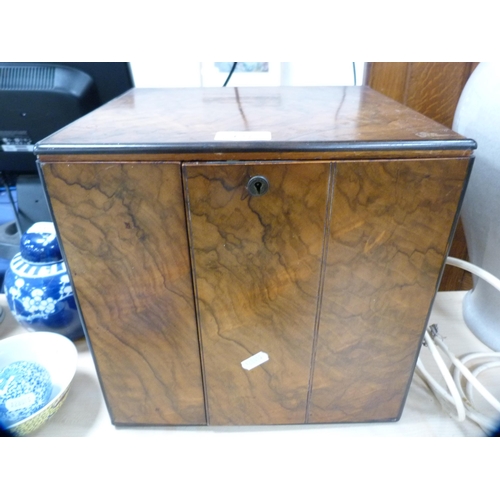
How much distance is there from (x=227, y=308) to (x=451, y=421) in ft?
1.14

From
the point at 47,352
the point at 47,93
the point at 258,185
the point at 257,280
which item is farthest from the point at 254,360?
the point at 47,93

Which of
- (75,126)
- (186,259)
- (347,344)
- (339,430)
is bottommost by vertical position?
(339,430)

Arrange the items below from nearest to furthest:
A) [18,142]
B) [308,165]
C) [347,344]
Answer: [308,165] → [347,344] → [18,142]

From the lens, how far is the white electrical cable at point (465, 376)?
1.69 ft

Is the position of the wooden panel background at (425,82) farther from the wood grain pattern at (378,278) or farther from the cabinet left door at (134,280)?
the cabinet left door at (134,280)

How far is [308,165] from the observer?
363 millimetres

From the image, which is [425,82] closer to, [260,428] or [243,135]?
[243,135]

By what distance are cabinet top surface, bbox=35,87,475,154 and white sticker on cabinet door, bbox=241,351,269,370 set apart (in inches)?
9.4

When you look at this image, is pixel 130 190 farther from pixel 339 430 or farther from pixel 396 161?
pixel 339 430

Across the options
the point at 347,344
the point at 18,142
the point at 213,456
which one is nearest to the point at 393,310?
the point at 347,344

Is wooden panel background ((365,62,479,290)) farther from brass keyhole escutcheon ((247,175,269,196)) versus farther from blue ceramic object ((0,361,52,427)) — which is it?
blue ceramic object ((0,361,52,427))

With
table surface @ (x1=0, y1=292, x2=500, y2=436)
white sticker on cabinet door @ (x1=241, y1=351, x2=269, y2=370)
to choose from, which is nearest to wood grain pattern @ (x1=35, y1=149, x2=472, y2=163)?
white sticker on cabinet door @ (x1=241, y1=351, x2=269, y2=370)

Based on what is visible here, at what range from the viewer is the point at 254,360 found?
474mm

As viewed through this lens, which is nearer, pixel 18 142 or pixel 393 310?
pixel 393 310
